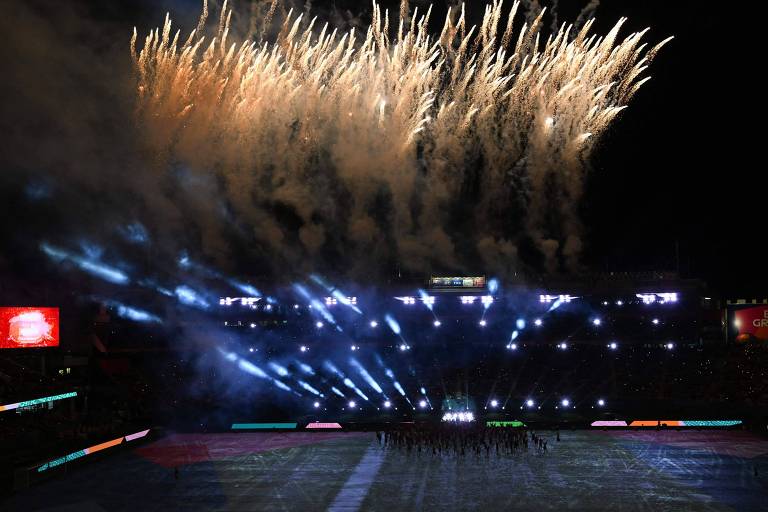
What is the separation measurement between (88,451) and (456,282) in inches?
1115

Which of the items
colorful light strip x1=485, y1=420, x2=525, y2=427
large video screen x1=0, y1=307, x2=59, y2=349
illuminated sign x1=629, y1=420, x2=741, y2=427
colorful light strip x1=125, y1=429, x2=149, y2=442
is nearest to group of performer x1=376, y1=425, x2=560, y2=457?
colorful light strip x1=485, y1=420, x2=525, y2=427

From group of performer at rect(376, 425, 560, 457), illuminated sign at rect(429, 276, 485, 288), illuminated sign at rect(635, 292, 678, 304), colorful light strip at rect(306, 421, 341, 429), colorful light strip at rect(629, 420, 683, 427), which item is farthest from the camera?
illuminated sign at rect(429, 276, 485, 288)

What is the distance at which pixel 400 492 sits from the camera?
68.6ft

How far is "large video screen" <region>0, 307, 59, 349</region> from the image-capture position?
30.0 meters

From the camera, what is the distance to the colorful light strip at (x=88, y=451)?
23.5m

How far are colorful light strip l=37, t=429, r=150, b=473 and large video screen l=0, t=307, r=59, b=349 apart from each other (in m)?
6.37

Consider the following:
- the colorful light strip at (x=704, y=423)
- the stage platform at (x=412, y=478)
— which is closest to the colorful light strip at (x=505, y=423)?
the stage platform at (x=412, y=478)

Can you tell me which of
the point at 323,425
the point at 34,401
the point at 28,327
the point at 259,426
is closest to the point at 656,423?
the point at 323,425

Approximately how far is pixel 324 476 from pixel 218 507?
4.50 m

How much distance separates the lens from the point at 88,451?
2597 centimetres

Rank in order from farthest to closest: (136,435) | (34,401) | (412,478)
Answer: (136,435) → (34,401) → (412,478)

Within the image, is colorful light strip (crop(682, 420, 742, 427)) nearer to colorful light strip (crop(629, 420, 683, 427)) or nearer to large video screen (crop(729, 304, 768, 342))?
colorful light strip (crop(629, 420, 683, 427))

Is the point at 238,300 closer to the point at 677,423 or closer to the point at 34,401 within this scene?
the point at 34,401

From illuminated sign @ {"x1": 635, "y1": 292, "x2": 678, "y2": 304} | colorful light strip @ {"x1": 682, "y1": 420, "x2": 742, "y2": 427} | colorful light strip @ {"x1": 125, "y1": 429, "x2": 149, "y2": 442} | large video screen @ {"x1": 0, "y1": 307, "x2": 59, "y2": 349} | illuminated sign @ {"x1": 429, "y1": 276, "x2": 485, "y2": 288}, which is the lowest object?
colorful light strip @ {"x1": 125, "y1": 429, "x2": 149, "y2": 442}
